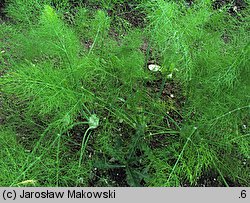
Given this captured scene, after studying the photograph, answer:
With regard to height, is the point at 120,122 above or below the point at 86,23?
below

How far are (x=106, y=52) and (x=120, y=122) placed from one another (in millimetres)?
Result: 419

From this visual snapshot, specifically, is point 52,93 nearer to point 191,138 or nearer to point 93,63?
point 93,63

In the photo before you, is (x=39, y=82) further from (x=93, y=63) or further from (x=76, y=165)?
(x=76, y=165)

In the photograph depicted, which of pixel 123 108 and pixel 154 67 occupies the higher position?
pixel 154 67

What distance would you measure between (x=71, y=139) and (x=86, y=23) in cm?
78

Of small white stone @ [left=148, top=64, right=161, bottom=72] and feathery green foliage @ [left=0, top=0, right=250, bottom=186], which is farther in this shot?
small white stone @ [left=148, top=64, right=161, bottom=72]

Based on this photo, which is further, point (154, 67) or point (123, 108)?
point (154, 67)

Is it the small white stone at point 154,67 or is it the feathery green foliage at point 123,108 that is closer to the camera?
the feathery green foliage at point 123,108

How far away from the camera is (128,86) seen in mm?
2127
